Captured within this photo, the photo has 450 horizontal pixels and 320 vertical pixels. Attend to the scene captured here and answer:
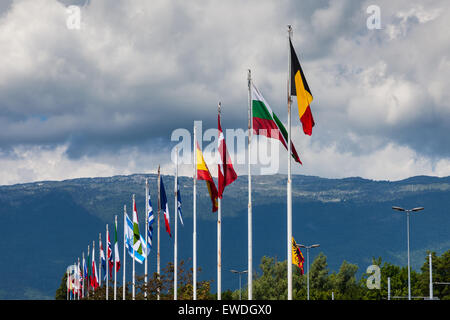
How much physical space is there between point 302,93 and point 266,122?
2519 mm

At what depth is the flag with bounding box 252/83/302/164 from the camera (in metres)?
37.2

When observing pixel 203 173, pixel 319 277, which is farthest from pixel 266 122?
pixel 319 277

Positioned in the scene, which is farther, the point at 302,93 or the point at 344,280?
the point at 344,280

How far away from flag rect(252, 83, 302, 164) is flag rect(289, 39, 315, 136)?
5.20 ft

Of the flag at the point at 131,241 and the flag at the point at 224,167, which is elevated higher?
the flag at the point at 224,167

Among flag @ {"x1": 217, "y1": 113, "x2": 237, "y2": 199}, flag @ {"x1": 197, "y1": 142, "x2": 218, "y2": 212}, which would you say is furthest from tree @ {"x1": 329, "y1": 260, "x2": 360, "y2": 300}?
flag @ {"x1": 217, "y1": 113, "x2": 237, "y2": 199}

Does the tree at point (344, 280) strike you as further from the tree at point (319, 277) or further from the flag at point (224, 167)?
the flag at point (224, 167)

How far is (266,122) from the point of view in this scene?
3756 centimetres

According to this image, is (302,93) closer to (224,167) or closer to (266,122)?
(266,122)

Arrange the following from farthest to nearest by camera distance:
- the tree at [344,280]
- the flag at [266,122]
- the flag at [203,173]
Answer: the tree at [344,280] < the flag at [203,173] < the flag at [266,122]

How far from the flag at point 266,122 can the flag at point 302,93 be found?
159 cm

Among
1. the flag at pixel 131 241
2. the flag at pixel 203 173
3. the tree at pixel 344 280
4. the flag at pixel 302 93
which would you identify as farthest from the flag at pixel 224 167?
the tree at pixel 344 280

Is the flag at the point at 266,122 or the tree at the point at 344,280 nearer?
the flag at the point at 266,122

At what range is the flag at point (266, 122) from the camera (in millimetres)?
37166
